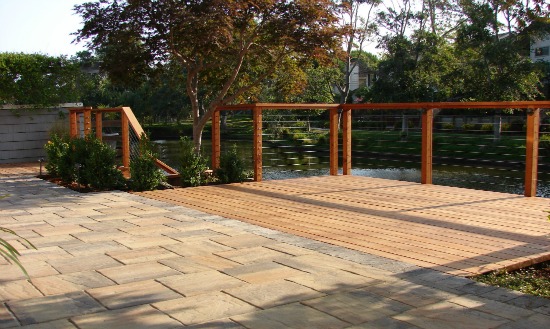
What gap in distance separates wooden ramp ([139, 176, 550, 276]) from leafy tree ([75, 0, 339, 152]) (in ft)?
7.90

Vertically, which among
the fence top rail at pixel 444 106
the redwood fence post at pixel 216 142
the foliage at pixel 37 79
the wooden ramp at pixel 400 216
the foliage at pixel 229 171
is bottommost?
the wooden ramp at pixel 400 216

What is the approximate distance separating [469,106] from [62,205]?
4855 mm

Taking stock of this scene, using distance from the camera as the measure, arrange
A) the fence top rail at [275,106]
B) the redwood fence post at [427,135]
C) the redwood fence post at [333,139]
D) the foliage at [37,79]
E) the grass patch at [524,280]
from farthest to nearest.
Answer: the foliage at [37,79] → the redwood fence post at [333,139] → the fence top rail at [275,106] → the redwood fence post at [427,135] → the grass patch at [524,280]

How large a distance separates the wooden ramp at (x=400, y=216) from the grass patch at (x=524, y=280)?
78 mm

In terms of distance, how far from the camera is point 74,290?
338cm

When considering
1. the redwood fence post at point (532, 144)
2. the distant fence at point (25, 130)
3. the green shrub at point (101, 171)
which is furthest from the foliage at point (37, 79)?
the redwood fence post at point (532, 144)

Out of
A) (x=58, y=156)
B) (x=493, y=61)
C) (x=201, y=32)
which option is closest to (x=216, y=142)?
(x=201, y=32)

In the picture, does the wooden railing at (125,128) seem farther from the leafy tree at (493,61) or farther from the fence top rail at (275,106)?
the leafy tree at (493,61)

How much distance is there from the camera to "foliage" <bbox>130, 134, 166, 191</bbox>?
301 inches


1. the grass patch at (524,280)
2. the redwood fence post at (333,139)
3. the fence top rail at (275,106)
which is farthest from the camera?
the redwood fence post at (333,139)

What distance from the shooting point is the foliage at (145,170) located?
766 centimetres

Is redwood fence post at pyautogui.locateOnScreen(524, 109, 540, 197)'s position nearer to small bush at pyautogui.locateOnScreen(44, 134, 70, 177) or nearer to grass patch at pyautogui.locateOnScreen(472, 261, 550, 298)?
grass patch at pyautogui.locateOnScreen(472, 261, 550, 298)

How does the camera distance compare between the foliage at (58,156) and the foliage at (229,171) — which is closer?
the foliage at (229,171)

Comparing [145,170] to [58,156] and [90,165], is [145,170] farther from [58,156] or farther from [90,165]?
[58,156]
